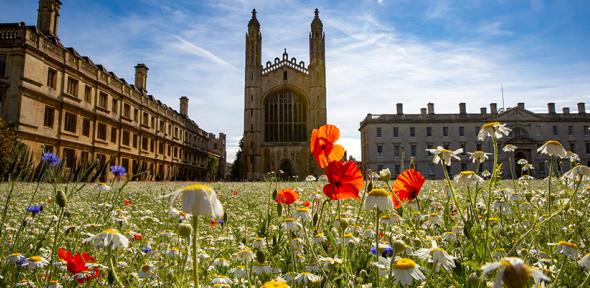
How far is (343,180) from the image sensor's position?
71.1 inches

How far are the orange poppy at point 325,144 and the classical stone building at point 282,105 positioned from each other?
1744 inches

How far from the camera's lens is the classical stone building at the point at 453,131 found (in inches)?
2068

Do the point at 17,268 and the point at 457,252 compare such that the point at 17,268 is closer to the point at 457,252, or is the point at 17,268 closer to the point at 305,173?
the point at 457,252

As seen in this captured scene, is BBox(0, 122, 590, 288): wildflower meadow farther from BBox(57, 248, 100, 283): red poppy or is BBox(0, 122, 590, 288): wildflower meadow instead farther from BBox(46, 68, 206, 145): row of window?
BBox(46, 68, 206, 145): row of window

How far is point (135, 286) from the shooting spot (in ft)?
6.66

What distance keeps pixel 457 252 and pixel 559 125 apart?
63.5 m

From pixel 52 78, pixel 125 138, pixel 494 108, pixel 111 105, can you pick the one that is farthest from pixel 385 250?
pixel 494 108

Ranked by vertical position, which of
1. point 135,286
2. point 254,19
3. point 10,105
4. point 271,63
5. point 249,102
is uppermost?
point 254,19

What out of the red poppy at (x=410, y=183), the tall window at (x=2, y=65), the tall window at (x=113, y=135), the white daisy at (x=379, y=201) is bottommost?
the white daisy at (x=379, y=201)

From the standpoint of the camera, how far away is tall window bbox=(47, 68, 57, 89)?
21812 millimetres

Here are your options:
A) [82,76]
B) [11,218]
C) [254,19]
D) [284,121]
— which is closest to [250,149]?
[284,121]

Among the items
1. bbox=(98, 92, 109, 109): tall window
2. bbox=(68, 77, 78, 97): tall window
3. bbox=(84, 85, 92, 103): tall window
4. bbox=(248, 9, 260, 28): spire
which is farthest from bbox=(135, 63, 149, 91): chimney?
bbox=(248, 9, 260, 28): spire

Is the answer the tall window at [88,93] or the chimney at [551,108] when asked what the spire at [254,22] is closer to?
the tall window at [88,93]

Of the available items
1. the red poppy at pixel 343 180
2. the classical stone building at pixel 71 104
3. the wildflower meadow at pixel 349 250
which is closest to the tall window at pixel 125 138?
the classical stone building at pixel 71 104
